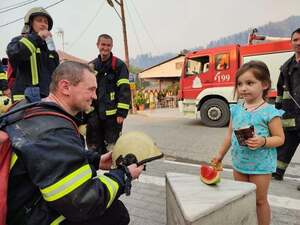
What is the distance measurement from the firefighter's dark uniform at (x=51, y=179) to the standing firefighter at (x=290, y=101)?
9.93 feet

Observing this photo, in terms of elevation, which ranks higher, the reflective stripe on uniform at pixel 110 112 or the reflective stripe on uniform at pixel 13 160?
the reflective stripe on uniform at pixel 13 160

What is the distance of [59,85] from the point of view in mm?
1771

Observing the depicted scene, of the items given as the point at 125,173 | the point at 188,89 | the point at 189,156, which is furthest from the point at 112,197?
the point at 188,89

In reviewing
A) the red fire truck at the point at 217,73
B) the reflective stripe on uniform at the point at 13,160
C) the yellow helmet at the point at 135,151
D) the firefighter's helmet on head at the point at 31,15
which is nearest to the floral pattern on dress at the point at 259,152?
the yellow helmet at the point at 135,151

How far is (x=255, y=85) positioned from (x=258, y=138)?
1.46 feet

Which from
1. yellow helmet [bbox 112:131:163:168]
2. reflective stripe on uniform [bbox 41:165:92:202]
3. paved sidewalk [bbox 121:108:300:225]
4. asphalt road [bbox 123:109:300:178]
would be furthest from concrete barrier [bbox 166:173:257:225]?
asphalt road [bbox 123:109:300:178]

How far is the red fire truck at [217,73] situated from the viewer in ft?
31.8

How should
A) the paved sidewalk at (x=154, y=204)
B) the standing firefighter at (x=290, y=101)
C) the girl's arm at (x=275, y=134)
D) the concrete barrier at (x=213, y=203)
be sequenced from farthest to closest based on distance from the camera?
1. the standing firefighter at (x=290, y=101)
2. the paved sidewalk at (x=154, y=204)
3. the girl's arm at (x=275, y=134)
4. the concrete barrier at (x=213, y=203)

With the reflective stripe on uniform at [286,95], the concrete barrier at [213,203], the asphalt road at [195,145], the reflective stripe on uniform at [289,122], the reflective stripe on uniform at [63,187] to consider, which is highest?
the reflective stripe on uniform at [286,95]

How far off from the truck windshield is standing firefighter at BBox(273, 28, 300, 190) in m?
6.52

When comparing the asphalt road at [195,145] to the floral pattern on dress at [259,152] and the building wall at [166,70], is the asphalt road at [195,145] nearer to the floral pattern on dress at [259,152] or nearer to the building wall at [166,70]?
the floral pattern on dress at [259,152]

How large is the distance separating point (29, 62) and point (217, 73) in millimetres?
7878

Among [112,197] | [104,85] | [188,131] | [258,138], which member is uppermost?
[104,85]

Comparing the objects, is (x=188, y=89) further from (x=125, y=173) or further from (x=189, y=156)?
(x=125, y=173)
